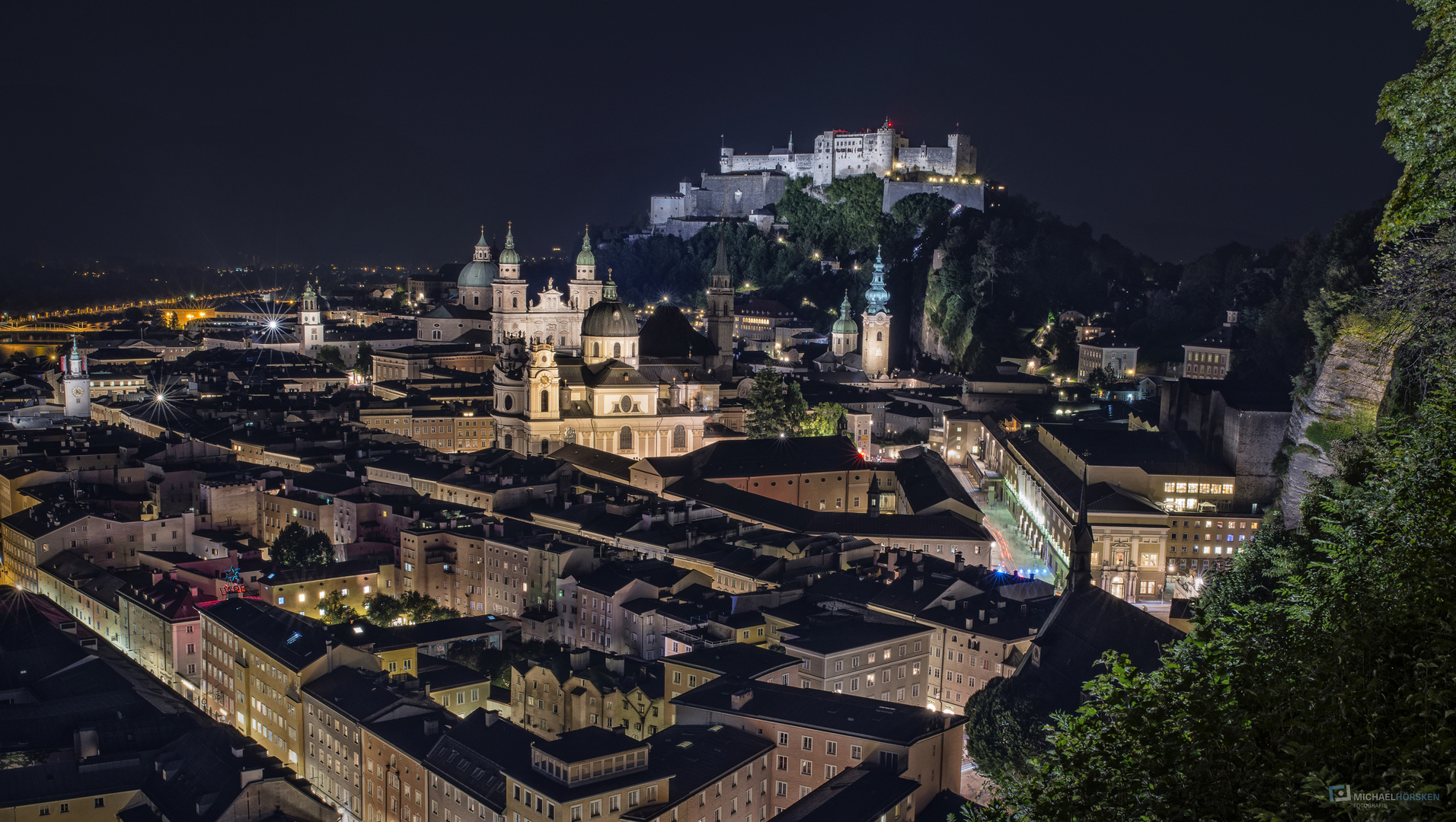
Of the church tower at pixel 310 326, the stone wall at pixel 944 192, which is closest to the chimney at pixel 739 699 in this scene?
the stone wall at pixel 944 192

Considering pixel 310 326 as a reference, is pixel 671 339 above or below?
above

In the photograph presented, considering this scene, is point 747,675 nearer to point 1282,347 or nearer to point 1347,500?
point 1347,500

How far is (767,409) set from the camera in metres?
55.0

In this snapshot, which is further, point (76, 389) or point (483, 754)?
point (76, 389)

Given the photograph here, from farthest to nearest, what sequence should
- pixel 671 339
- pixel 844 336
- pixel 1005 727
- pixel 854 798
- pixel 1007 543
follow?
pixel 844 336
pixel 671 339
pixel 1007 543
pixel 1005 727
pixel 854 798

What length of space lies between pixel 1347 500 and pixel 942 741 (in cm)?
1116

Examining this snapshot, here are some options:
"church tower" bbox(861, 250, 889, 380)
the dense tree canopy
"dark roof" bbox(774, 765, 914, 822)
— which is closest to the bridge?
"church tower" bbox(861, 250, 889, 380)

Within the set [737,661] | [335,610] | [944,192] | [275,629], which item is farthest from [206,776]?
[944,192]

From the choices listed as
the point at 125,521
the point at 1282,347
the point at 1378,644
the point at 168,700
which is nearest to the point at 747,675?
the point at 168,700

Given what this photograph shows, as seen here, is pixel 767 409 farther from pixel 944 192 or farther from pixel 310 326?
pixel 310 326

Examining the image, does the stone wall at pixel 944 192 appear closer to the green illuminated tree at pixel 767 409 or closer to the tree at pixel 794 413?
the tree at pixel 794 413

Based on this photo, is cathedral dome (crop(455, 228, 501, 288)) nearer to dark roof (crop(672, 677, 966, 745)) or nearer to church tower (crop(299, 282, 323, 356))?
church tower (crop(299, 282, 323, 356))

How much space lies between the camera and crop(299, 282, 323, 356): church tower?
87625 mm

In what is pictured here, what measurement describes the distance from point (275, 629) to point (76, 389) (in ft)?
152
